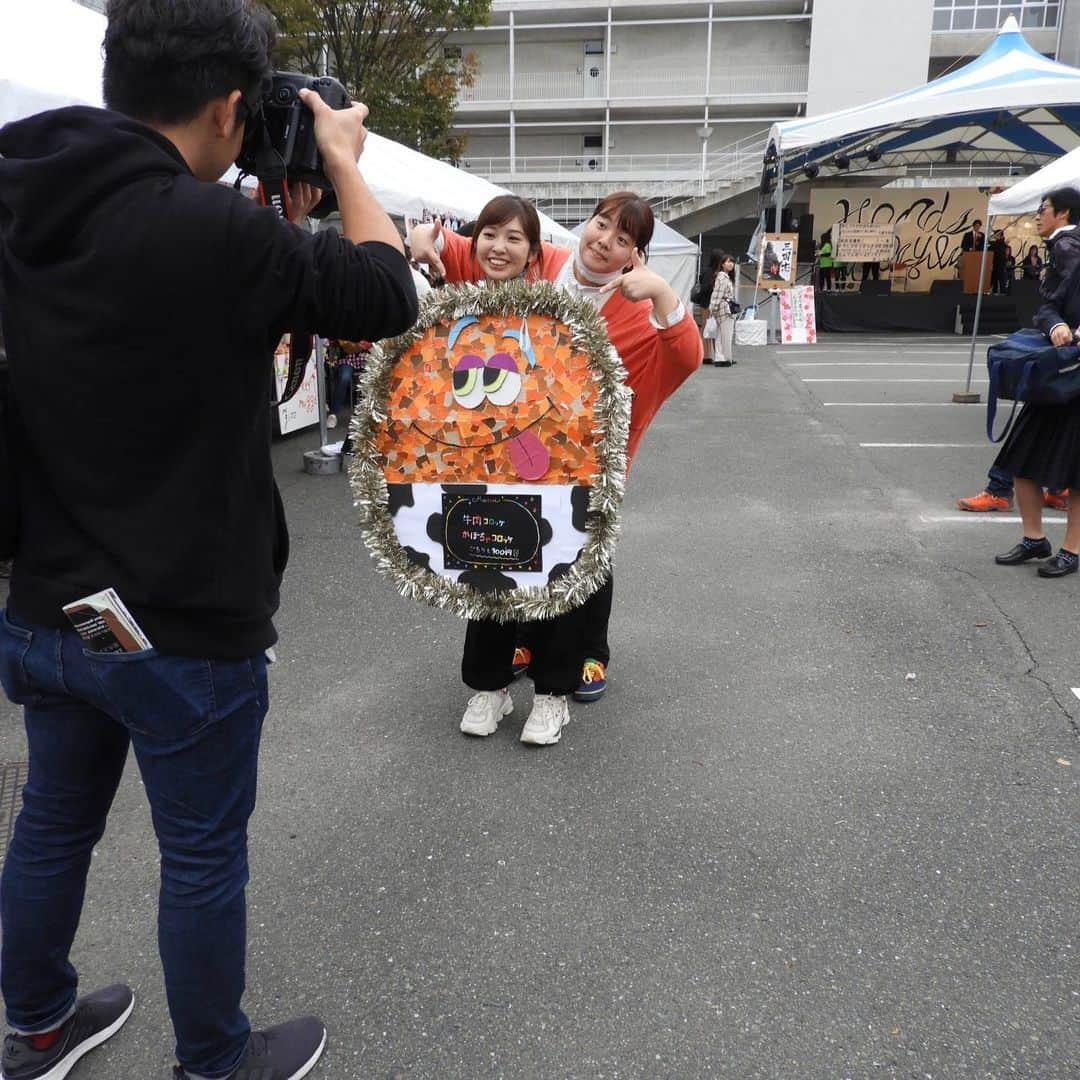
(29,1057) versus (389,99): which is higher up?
(389,99)

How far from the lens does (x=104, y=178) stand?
1.21 m

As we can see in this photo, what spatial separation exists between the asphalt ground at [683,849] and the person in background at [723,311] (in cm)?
1011

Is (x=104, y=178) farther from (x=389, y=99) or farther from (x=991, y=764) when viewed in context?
(x=389, y=99)

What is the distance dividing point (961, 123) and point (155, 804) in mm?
17196

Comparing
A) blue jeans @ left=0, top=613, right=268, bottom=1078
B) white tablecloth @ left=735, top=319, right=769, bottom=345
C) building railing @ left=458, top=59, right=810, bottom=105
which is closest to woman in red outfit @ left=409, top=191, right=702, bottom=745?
blue jeans @ left=0, top=613, right=268, bottom=1078

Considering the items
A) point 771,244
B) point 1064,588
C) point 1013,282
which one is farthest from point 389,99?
point 1064,588

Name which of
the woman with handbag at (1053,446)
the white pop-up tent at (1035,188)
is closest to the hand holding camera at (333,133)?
the woman with handbag at (1053,446)

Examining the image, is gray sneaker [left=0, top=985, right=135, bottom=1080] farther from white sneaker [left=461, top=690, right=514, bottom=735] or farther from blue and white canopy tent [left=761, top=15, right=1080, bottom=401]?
blue and white canopy tent [left=761, top=15, right=1080, bottom=401]

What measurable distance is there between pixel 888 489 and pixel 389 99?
43.4 feet

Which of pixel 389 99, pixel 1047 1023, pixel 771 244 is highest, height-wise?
pixel 389 99

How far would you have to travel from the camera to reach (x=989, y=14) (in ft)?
125

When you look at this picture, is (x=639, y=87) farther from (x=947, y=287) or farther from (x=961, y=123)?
(x=961, y=123)

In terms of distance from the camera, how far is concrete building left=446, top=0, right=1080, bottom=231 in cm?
3644

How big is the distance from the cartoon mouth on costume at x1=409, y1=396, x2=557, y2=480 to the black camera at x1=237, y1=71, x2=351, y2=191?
108cm
